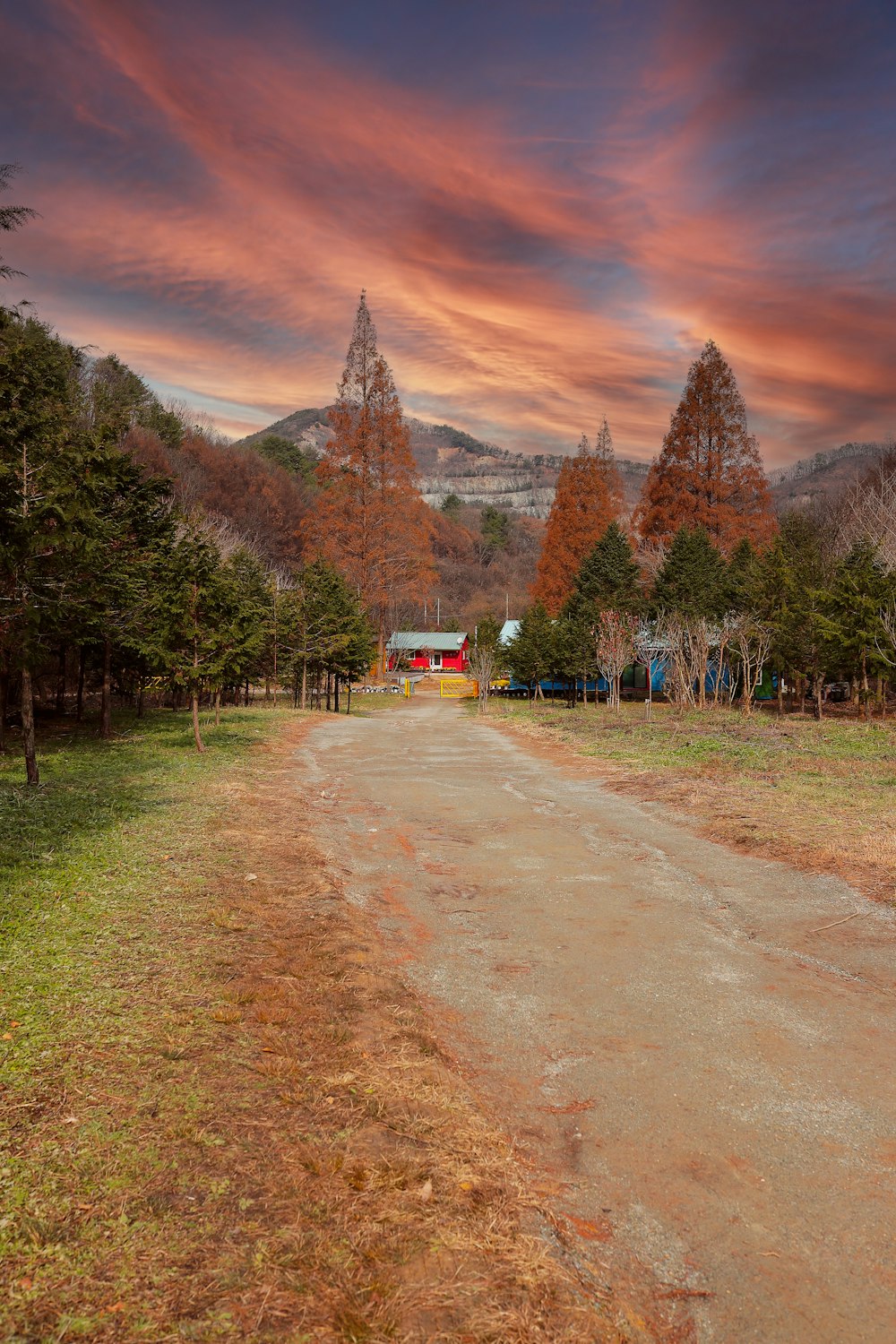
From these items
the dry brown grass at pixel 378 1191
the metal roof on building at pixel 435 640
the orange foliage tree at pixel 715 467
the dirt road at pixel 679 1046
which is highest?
the orange foliage tree at pixel 715 467

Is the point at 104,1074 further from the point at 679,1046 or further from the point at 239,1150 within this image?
the point at 679,1046

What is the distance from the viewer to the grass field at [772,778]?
828 centimetres

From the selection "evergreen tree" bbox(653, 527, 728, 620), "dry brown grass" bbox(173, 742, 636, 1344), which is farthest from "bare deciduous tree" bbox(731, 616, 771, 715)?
"dry brown grass" bbox(173, 742, 636, 1344)

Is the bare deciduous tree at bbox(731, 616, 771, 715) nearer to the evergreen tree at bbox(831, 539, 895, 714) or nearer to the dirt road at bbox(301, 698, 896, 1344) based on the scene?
the evergreen tree at bbox(831, 539, 895, 714)

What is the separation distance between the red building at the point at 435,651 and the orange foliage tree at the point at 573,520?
56.7 ft

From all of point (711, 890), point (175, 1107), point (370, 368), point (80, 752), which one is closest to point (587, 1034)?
point (175, 1107)

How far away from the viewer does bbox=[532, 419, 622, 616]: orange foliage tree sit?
48312 millimetres

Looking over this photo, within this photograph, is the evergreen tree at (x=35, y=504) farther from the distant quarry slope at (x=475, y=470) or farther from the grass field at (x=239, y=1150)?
the distant quarry slope at (x=475, y=470)

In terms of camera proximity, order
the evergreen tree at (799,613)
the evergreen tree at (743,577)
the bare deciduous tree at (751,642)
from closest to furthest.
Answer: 1. the evergreen tree at (799,613)
2. the bare deciduous tree at (751,642)
3. the evergreen tree at (743,577)

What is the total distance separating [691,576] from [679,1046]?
3607 cm

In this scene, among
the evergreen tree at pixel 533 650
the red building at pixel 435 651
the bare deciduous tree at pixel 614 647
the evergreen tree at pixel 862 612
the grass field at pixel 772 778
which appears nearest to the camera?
the grass field at pixel 772 778

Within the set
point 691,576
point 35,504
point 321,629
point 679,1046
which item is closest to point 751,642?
point 691,576

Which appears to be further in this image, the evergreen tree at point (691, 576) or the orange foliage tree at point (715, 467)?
the orange foliage tree at point (715, 467)

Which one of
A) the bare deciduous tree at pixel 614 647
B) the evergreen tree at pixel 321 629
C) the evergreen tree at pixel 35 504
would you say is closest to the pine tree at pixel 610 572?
the bare deciduous tree at pixel 614 647
